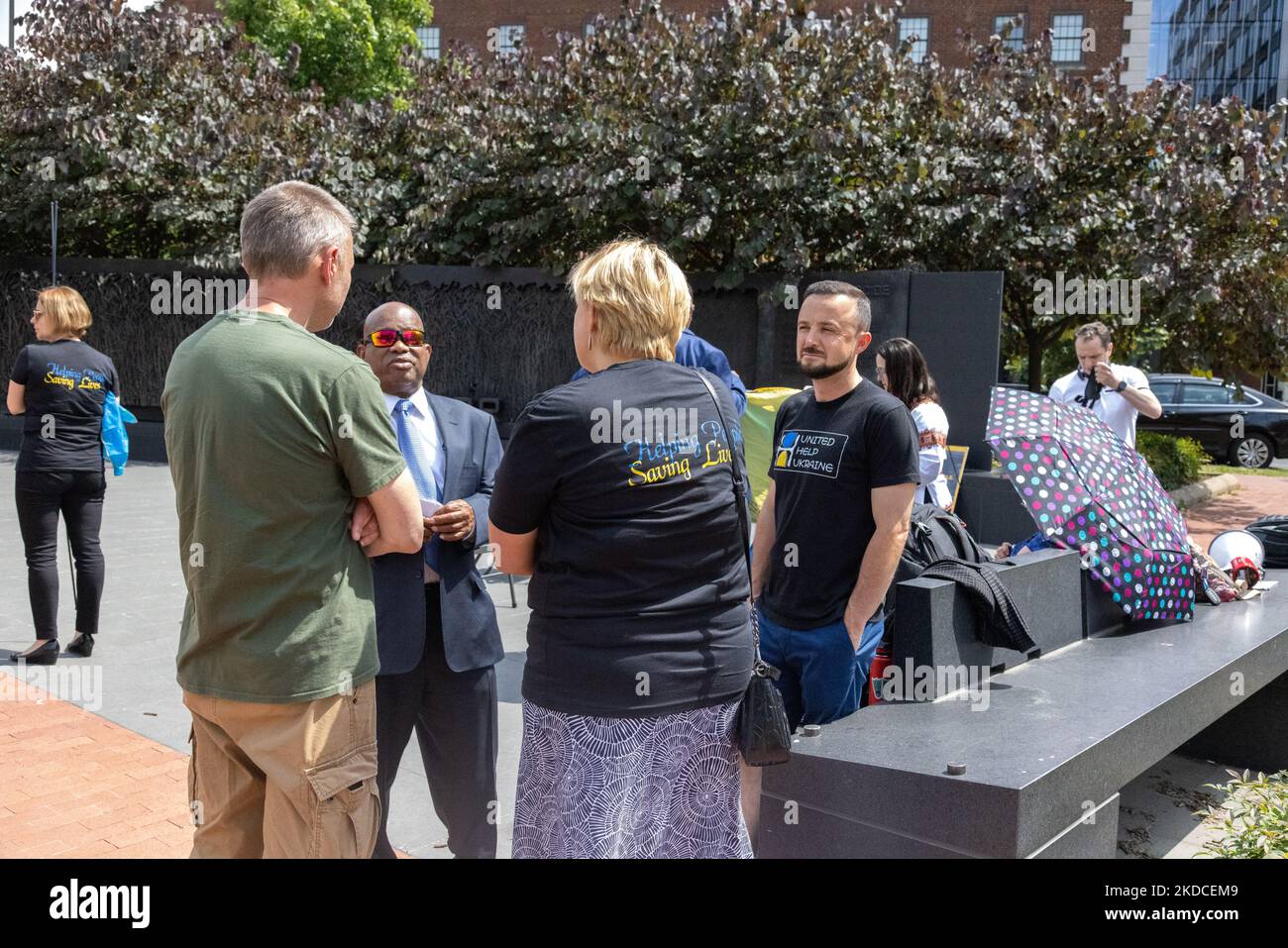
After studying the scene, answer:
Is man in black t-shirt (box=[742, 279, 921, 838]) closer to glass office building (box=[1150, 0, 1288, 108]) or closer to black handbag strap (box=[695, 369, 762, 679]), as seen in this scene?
black handbag strap (box=[695, 369, 762, 679])

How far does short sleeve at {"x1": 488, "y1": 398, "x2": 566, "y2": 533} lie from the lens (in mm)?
2508

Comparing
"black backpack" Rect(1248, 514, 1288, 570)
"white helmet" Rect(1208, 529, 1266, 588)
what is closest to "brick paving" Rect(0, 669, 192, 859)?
"white helmet" Rect(1208, 529, 1266, 588)

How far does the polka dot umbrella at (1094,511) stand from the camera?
4.61m

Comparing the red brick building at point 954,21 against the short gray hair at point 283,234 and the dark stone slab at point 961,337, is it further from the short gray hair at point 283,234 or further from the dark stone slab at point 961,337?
the short gray hair at point 283,234

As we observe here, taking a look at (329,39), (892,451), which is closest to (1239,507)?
(892,451)

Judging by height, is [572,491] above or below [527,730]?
above

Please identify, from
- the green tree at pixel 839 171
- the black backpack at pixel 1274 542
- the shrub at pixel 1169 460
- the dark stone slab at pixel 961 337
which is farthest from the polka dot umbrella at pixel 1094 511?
the shrub at pixel 1169 460

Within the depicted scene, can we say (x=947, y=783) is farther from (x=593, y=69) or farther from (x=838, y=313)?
(x=593, y=69)

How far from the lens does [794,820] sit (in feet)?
10.6

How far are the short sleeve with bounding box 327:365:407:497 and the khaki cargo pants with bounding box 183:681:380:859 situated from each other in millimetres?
500

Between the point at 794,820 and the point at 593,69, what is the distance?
12412mm

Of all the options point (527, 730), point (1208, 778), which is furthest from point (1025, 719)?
point (1208, 778)

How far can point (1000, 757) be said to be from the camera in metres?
3.11

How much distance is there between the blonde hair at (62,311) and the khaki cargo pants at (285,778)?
4.45 metres
